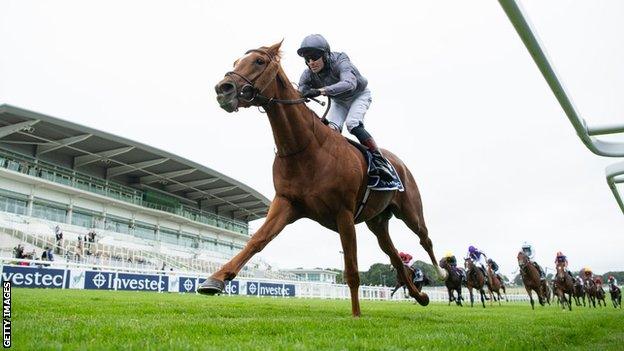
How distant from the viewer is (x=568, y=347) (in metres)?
3.47

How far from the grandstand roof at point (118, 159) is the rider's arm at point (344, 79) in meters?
45.4

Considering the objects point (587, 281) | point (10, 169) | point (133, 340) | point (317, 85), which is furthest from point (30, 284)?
point (10, 169)

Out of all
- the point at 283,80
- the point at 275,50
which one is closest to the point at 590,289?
the point at 283,80

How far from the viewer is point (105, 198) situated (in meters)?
49.9

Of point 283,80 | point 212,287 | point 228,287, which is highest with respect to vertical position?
point 283,80

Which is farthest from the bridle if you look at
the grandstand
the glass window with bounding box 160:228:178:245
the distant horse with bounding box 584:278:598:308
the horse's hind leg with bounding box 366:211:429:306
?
the glass window with bounding box 160:228:178:245

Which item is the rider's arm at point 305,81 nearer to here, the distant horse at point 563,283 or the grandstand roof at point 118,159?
the distant horse at point 563,283

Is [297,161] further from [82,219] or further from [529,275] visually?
[82,219]

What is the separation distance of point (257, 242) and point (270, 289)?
24467 mm

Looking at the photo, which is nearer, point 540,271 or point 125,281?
point 540,271

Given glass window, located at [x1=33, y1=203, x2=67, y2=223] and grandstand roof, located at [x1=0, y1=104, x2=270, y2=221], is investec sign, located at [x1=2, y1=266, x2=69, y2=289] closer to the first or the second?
glass window, located at [x1=33, y1=203, x2=67, y2=223]

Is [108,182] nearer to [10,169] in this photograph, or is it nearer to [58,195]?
[58,195]

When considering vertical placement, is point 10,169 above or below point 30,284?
above

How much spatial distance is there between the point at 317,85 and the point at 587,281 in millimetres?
25615
